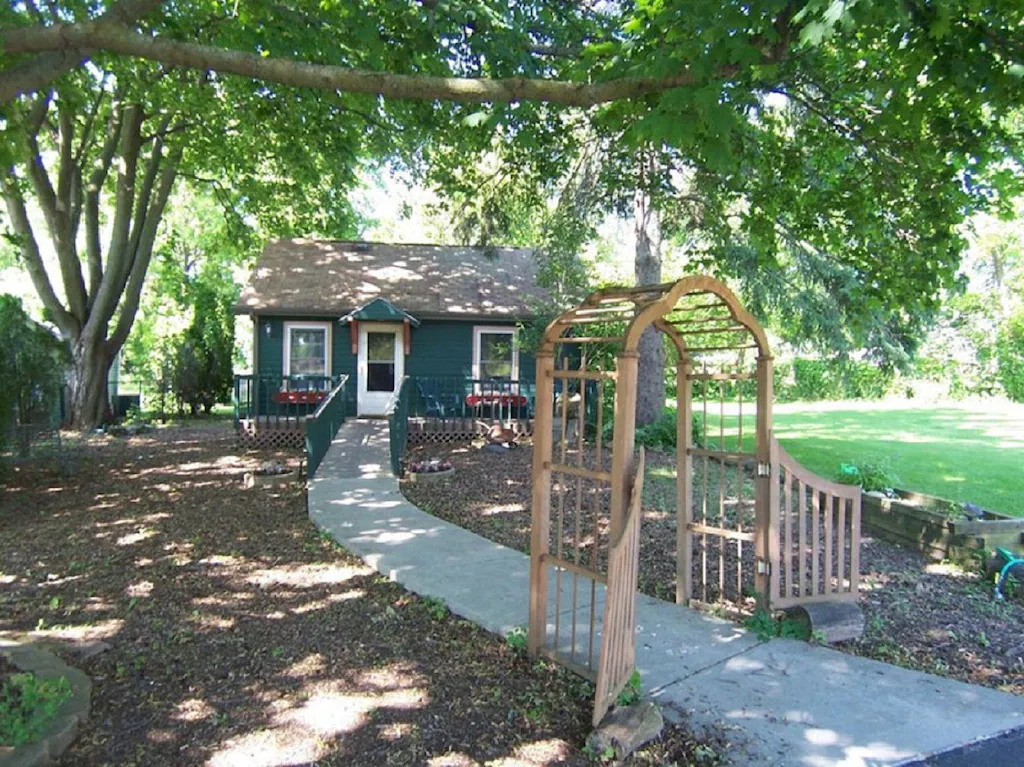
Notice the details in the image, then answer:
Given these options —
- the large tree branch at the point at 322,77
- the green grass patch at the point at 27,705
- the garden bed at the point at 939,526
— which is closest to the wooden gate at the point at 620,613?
the large tree branch at the point at 322,77

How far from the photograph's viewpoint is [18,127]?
5.33 metres

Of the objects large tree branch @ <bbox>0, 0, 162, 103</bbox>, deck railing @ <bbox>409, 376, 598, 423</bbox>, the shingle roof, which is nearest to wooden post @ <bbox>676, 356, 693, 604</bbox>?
large tree branch @ <bbox>0, 0, 162, 103</bbox>

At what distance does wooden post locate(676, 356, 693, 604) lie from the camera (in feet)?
15.5

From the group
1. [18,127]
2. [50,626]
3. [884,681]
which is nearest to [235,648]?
[50,626]

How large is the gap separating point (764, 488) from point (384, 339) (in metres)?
12.3

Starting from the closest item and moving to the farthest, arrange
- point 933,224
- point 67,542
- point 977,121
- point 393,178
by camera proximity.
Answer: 1. point 977,121
2. point 933,224
3. point 67,542
4. point 393,178

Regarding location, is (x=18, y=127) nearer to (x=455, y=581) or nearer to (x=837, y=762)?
(x=455, y=581)

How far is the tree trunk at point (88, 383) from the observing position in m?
15.6

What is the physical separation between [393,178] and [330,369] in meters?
5.01

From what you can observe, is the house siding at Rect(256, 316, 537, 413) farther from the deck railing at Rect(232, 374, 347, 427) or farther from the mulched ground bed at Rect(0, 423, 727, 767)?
the mulched ground bed at Rect(0, 423, 727, 767)

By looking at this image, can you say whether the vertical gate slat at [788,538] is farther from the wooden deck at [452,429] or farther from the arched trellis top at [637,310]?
the wooden deck at [452,429]

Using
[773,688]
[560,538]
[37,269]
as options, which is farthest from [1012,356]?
[37,269]

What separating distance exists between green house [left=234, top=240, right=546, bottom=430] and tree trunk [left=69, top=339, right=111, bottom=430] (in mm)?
3920

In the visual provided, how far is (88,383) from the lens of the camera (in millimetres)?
15922
